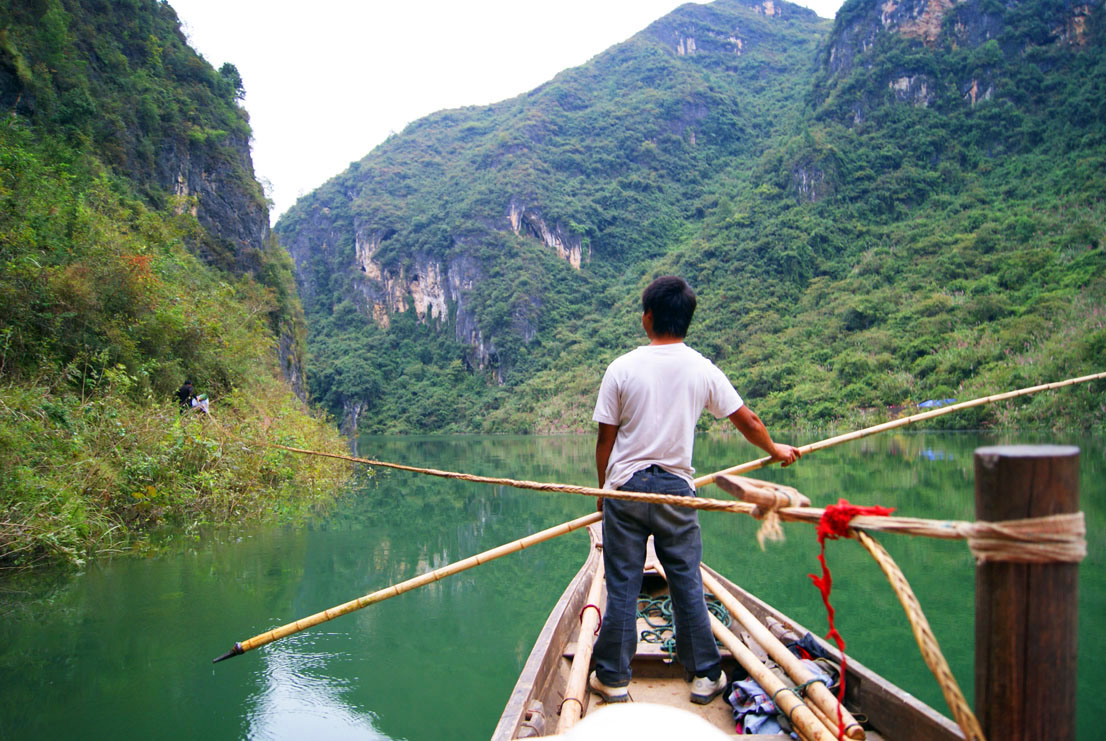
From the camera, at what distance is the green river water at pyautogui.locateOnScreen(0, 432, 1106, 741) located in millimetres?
2744

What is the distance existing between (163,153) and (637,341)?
33580 millimetres

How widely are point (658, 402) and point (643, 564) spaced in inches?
19.0

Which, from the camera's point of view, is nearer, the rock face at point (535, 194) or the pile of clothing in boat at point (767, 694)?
the pile of clothing in boat at point (767, 694)

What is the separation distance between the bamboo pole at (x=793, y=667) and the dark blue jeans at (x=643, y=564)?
23 centimetres

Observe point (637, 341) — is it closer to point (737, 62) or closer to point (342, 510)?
point (342, 510)

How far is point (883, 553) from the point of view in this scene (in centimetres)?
102

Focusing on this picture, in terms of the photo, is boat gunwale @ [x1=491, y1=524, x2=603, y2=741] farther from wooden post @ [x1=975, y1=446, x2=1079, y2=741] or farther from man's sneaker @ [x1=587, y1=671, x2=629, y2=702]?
wooden post @ [x1=975, y1=446, x2=1079, y2=741]

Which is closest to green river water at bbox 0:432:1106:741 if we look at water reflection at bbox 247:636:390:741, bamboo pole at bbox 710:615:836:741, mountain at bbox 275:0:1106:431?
water reflection at bbox 247:636:390:741

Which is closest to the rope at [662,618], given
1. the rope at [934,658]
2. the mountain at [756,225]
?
the rope at [934,658]

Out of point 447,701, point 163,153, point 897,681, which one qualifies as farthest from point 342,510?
point 163,153

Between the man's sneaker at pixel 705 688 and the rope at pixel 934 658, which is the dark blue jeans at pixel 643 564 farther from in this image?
the rope at pixel 934 658

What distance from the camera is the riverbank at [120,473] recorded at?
4246 millimetres

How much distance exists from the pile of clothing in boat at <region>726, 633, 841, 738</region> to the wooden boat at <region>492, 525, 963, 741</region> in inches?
1.7

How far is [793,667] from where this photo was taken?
6.47 feet
